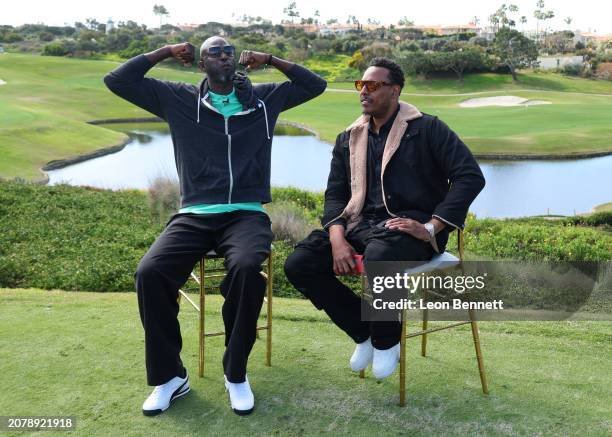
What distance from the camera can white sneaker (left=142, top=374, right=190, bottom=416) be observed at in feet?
11.3

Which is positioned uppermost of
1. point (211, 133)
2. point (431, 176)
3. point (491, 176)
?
point (211, 133)

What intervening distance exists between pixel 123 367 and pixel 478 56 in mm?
50588

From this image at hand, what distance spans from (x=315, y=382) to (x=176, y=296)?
88 centimetres

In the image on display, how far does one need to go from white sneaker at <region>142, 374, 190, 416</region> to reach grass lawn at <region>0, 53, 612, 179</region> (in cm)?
1851

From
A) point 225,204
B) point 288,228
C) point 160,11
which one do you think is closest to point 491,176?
point 288,228

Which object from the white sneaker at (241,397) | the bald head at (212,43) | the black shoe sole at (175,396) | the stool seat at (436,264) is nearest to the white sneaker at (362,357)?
the stool seat at (436,264)

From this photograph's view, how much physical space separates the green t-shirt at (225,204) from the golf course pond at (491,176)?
10841 millimetres

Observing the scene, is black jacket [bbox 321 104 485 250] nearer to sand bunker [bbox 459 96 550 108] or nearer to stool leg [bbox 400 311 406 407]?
stool leg [bbox 400 311 406 407]

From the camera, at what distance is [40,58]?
55.9 m

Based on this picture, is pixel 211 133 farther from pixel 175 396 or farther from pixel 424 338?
pixel 424 338

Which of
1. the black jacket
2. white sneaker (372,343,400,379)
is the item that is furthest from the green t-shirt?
white sneaker (372,343,400,379)

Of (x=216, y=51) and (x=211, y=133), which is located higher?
(x=216, y=51)

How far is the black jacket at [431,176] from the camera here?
3729mm

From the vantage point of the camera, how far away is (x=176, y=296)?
12.0 ft
